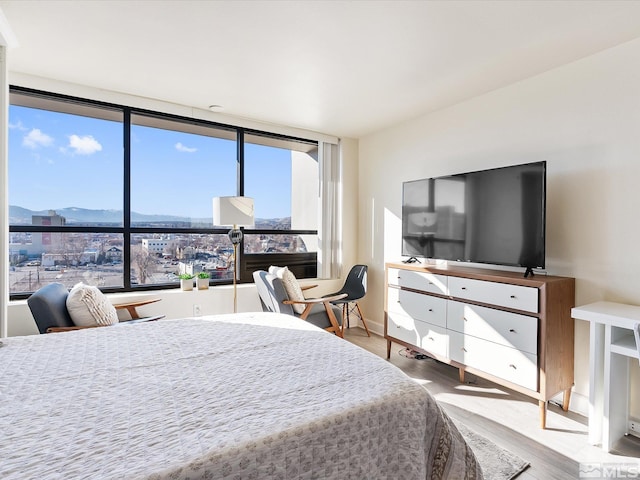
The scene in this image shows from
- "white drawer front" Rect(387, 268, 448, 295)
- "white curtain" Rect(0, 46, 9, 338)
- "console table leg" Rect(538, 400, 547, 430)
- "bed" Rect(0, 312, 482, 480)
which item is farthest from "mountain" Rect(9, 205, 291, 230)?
"console table leg" Rect(538, 400, 547, 430)

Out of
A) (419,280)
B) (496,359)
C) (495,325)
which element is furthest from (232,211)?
(496,359)

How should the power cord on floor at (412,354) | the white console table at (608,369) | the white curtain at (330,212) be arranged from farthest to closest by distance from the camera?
the white curtain at (330,212) < the power cord on floor at (412,354) < the white console table at (608,369)

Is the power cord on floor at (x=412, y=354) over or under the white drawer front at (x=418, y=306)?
under

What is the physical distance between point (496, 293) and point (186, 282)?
113 inches

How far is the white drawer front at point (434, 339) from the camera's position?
297 cm

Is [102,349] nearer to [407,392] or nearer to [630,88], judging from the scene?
[407,392]

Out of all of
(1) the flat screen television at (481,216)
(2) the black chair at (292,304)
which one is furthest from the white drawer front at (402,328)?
(1) the flat screen television at (481,216)

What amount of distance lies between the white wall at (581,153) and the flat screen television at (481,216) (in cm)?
31

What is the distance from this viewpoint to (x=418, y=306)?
3221mm

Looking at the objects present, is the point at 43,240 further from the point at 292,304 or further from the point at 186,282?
the point at 292,304

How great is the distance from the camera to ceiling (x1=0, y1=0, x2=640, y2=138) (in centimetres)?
202

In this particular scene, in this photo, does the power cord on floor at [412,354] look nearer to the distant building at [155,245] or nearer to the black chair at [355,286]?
the black chair at [355,286]

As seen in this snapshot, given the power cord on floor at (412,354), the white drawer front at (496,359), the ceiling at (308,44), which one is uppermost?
the ceiling at (308,44)

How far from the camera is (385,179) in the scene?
14.2ft
